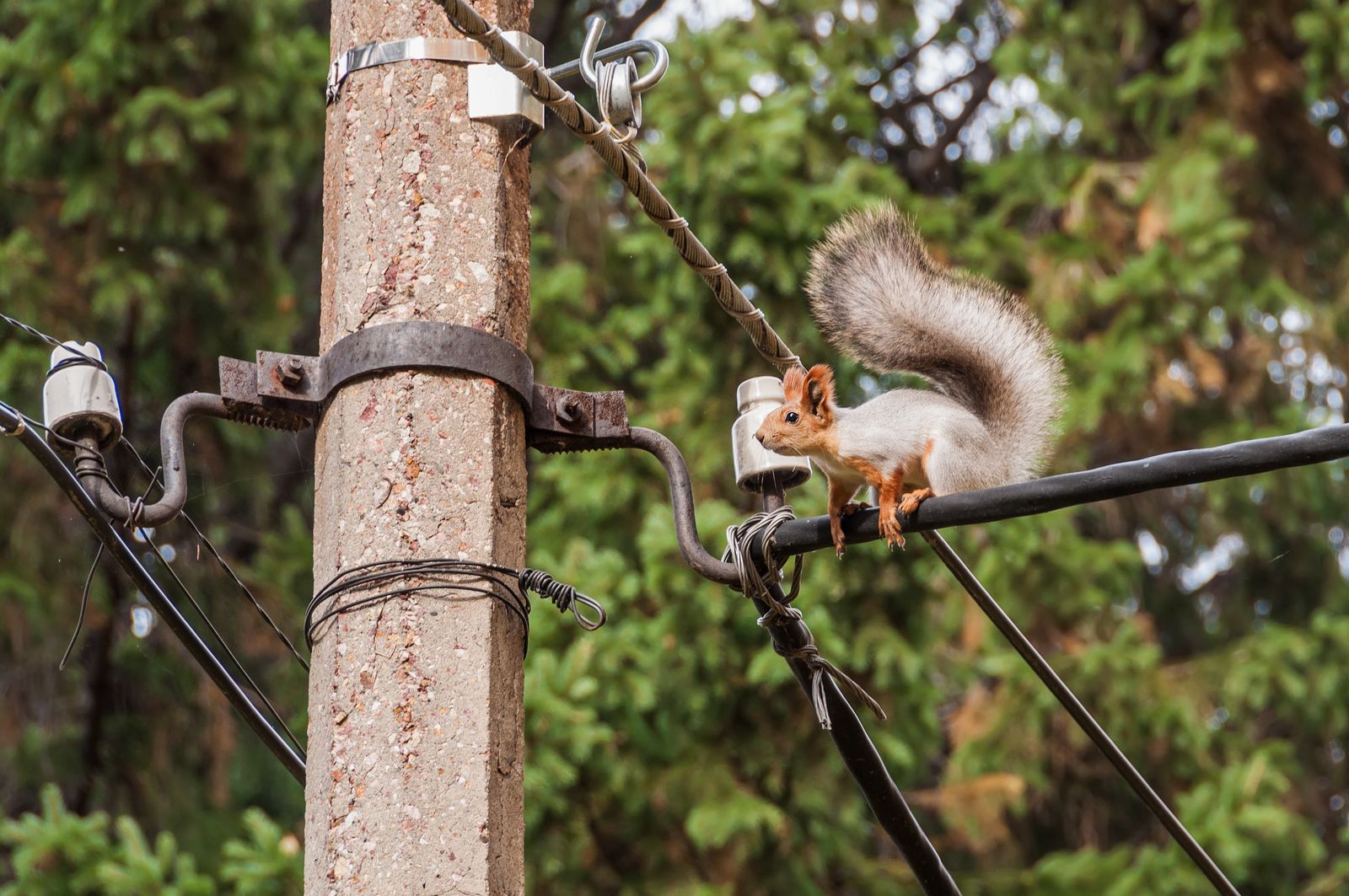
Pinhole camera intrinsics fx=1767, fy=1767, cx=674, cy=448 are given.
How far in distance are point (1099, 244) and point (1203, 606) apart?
3.03m

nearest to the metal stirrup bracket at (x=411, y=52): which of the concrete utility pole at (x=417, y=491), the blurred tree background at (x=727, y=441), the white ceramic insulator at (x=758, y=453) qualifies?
the concrete utility pole at (x=417, y=491)

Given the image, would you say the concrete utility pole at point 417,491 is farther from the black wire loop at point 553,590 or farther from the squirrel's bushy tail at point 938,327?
the squirrel's bushy tail at point 938,327

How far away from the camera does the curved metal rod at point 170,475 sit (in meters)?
2.19

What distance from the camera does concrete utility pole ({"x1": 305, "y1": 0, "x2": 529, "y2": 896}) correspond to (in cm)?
191

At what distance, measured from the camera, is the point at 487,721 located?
1.96 m

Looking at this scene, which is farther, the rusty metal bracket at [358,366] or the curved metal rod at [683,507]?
the curved metal rod at [683,507]

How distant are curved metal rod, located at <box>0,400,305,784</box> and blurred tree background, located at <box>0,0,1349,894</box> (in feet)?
7.57

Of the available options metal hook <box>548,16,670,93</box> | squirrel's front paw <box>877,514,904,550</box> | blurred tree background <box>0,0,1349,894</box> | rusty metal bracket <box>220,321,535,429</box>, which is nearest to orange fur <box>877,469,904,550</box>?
squirrel's front paw <box>877,514,904,550</box>

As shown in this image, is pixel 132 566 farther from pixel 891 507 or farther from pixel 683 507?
pixel 891 507

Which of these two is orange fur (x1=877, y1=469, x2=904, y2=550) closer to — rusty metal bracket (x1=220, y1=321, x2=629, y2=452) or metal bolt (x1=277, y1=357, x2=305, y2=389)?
rusty metal bracket (x1=220, y1=321, x2=629, y2=452)

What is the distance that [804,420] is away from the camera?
2709 mm

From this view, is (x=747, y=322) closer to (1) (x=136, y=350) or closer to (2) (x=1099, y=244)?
(1) (x=136, y=350)

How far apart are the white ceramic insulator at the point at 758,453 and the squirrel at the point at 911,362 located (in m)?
0.02

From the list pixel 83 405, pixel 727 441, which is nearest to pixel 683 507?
pixel 83 405
